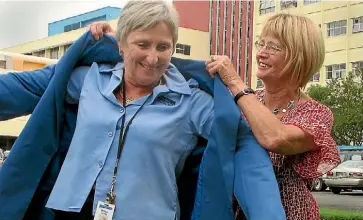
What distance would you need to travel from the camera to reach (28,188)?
246 cm

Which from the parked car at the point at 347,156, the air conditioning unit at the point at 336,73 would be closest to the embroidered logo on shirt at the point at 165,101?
the parked car at the point at 347,156

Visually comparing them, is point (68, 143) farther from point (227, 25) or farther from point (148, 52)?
point (227, 25)

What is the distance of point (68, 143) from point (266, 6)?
48.2 metres

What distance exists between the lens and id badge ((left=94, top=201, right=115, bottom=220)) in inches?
88.8

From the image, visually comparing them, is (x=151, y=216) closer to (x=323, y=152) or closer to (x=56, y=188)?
(x=56, y=188)

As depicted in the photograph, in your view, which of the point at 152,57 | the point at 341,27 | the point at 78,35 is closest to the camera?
the point at 152,57

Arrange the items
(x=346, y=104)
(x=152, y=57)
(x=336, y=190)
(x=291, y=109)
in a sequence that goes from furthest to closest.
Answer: (x=346, y=104)
(x=336, y=190)
(x=291, y=109)
(x=152, y=57)

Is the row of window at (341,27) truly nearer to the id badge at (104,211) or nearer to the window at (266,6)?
the window at (266,6)

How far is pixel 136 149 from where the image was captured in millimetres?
2283

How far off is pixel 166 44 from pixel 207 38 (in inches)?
2220

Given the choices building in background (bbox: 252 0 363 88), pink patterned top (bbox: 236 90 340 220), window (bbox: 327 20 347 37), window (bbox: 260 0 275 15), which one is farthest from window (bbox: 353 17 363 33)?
pink patterned top (bbox: 236 90 340 220)

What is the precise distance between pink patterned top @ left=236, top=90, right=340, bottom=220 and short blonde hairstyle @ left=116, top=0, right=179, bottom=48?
2.00ft

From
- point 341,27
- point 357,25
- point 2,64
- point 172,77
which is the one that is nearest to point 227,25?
point 341,27

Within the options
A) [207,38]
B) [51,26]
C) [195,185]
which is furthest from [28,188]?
[51,26]
